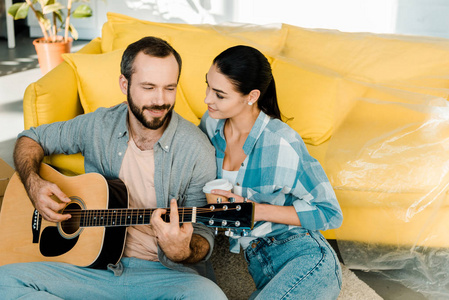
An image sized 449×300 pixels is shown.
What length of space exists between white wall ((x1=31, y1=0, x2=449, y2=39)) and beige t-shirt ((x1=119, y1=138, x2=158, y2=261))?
13.6 ft

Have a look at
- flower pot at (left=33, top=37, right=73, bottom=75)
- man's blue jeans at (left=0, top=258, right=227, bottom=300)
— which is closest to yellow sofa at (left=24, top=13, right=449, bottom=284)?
man's blue jeans at (left=0, top=258, right=227, bottom=300)

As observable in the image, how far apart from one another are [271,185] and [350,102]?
0.75 m

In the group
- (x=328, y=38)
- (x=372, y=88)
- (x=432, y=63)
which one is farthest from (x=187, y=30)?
(x=432, y=63)

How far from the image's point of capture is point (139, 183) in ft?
5.42

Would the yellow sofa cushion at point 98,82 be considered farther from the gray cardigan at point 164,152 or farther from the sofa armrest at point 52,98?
the gray cardigan at point 164,152

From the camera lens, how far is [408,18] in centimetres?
520

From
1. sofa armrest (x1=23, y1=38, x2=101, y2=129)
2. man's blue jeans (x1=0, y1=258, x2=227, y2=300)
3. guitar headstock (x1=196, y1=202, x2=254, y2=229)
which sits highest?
sofa armrest (x1=23, y1=38, x2=101, y2=129)

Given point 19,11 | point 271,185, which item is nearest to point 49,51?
point 19,11

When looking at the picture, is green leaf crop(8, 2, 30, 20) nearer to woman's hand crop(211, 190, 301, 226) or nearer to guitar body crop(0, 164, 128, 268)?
guitar body crop(0, 164, 128, 268)

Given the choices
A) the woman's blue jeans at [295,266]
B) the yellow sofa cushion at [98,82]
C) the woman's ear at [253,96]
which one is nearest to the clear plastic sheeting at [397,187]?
the woman's blue jeans at [295,266]

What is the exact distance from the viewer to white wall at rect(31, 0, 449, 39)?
516cm

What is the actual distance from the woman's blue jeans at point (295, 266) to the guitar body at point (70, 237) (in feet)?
1.61

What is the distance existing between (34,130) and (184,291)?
3.04 feet

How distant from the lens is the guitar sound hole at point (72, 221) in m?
1.55
